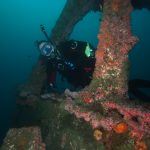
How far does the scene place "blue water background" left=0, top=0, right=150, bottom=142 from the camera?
138ft

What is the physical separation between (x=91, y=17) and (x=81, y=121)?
12327 cm

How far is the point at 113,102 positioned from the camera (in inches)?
153

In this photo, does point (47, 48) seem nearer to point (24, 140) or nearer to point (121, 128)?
point (24, 140)

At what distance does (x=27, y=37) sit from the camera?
287 ft

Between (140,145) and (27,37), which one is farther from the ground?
(140,145)

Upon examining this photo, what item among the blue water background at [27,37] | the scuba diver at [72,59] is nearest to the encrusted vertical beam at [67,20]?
the scuba diver at [72,59]

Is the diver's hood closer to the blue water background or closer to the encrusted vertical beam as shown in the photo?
the encrusted vertical beam

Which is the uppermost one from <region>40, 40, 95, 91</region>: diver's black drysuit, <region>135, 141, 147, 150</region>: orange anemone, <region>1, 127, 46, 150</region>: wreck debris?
<region>40, 40, 95, 91</region>: diver's black drysuit

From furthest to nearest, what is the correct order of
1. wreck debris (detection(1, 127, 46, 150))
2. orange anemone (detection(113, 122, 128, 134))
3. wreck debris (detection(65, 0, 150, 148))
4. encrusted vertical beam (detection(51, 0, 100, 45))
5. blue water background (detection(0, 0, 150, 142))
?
1. blue water background (detection(0, 0, 150, 142))
2. encrusted vertical beam (detection(51, 0, 100, 45))
3. wreck debris (detection(1, 127, 46, 150))
4. wreck debris (detection(65, 0, 150, 148))
5. orange anemone (detection(113, 122, 128, 134))

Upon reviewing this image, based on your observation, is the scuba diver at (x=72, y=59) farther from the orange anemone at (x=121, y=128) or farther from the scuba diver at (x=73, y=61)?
the orange anemone at (x=121, y=128)

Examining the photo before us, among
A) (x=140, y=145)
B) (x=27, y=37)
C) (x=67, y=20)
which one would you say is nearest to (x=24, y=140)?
(x=140, y=145)

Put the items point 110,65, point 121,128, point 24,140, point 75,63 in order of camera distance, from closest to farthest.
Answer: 1. point 121,128
2. point 110,65
3. point 24,140
4. point 75,63

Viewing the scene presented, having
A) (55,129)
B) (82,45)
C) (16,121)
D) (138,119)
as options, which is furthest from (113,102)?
(16,121)

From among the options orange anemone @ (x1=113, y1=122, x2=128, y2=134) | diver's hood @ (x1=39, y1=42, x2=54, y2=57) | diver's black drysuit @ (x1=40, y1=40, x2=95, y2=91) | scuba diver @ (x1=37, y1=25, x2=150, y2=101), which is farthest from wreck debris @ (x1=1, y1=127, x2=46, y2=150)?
orange anemone @ (x1=113, y1=122, x2=128, y2=134)
